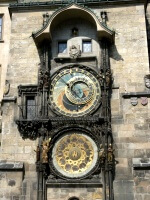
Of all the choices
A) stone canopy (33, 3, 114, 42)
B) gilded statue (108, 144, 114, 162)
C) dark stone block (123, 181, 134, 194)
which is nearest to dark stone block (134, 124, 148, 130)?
gilded statue (108, 144, 114, 162)

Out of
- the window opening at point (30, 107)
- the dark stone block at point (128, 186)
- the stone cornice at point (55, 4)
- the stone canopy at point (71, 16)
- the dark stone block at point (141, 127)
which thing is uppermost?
the stone cornice at point (55, 4)

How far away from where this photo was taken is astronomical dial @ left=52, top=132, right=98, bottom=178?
1352 centimetres

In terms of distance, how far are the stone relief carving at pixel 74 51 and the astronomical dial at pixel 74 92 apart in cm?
58

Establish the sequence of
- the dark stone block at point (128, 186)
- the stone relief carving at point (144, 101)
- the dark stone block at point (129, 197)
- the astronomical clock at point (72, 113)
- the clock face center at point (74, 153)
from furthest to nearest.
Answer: the stone relief carving at point (144, 101)
the clock face center at point (74, 153)
the astronomical clock at point (72, 113)
the dark stone block at point (128, 186)
the dark stone block at point (129, 197)

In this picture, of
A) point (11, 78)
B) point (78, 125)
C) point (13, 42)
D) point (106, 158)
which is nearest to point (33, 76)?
point (11, 78)

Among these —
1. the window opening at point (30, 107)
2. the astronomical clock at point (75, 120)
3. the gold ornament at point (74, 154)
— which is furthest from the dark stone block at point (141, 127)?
the window opening at point (30, 107)

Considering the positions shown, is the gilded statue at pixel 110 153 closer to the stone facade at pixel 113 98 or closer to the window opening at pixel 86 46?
the stone facade at pixel 113 98

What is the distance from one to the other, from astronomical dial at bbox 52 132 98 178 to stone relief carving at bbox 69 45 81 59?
3.36 m

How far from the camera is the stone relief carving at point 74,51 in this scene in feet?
50.0

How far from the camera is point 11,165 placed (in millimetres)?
13625

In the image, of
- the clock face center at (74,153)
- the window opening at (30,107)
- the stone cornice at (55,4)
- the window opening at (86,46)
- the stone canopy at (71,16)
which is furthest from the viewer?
the stone cornice at (55,4)

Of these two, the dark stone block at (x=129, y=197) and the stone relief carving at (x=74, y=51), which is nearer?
the dark stone block at (x=129, y=197)

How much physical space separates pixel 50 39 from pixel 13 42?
169cm

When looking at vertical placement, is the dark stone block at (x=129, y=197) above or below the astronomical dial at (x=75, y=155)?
below
